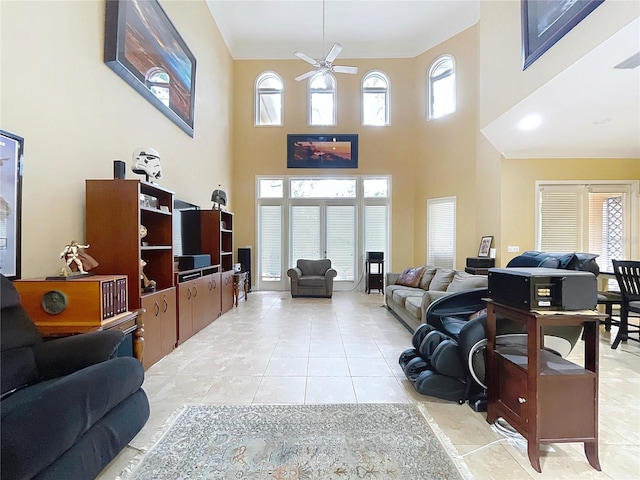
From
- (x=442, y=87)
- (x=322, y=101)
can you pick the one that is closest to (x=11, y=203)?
(x=322, y=101)

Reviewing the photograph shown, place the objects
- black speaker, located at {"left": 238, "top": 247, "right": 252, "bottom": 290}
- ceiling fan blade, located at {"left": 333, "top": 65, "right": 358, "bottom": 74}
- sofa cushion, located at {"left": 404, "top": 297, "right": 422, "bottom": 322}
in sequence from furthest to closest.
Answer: black speaker, located at {"left": 238, "top": 247, "right": 252, "bottom": 290} → ceiling fan blade, located at {"left": 333, "top": 65, "right": 358, "bottom": 74} → sofa cushion, located at {"left": 404, "top": 297, "right": 422, "bottom": 322}

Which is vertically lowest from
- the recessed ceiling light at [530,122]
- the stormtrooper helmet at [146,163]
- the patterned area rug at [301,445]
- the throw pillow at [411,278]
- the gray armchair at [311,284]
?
the patterned area rug at [301,445]

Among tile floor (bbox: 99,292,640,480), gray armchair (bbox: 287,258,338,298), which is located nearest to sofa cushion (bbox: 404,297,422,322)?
tile floor (bbox: 99,292,640,480)

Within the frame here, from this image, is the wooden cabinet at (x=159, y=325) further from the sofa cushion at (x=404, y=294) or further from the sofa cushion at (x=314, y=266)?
the sofa cushion at (x=314, y=266)

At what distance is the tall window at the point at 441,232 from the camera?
7.32m

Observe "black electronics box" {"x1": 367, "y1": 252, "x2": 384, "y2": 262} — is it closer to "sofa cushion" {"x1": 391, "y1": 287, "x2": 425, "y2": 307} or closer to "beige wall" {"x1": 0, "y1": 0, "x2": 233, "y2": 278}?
"sofa cushion" {"x1": 391, "y1": 287, "x2": 425, "y2": 307}

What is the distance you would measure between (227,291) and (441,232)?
514cm

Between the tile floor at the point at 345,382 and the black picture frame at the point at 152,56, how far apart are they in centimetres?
316

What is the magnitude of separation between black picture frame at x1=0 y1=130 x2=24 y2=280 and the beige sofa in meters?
3.48

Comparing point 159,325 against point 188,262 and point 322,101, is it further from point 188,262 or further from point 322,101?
point 322,101

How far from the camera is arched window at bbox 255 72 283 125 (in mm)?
8273

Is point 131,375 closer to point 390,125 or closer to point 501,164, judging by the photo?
point 501,164

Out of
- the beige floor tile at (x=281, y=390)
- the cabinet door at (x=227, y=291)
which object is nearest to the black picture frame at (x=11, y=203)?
the beige floor tile at (x=281, y=390)

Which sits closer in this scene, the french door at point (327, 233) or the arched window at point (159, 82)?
the arched window at point (159, 82)
